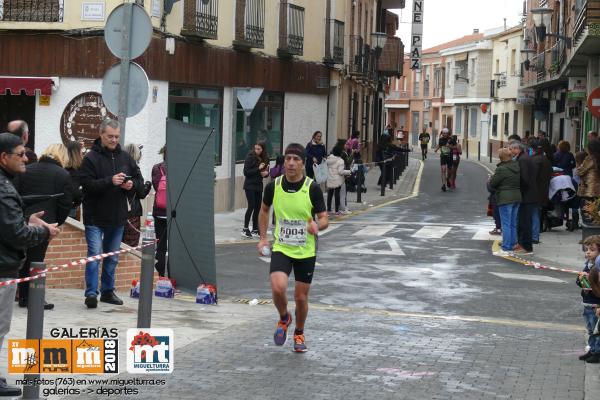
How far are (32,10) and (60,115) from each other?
1963 millimetres

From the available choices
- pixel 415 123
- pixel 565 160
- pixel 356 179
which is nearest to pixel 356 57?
pixel 356 179

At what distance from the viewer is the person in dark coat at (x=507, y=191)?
17.1 m

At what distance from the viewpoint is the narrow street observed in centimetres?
800

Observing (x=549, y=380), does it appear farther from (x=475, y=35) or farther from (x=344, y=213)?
(x=475, y=35)

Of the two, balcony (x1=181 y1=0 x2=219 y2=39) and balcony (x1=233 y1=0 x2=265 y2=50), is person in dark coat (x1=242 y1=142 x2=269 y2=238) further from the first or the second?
balcony (x1=233 y1=0 x2=265 y2=50)

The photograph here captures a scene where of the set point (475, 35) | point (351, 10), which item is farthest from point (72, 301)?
point (475, 35)

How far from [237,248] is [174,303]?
5879mm

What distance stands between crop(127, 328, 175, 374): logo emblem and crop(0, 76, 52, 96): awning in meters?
12.6

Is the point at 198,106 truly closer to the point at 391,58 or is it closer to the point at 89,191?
the point at 89,191

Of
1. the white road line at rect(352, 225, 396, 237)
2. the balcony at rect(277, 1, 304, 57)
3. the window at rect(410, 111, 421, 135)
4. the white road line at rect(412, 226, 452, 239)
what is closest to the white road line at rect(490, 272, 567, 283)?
the white road line at rect(412, 226, 452, 239)

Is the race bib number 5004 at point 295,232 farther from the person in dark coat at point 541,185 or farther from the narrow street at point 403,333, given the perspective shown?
the person in dark coat at point 541,185

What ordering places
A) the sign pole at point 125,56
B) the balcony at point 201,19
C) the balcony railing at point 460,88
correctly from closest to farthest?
the sign pole at point 125,56
the balcony at point 201,19
the balcony railing at point 460,88

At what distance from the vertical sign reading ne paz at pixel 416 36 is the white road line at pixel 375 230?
3356cm

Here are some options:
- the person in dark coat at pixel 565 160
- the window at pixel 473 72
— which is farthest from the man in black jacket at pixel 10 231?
the window at pixel 473 72
